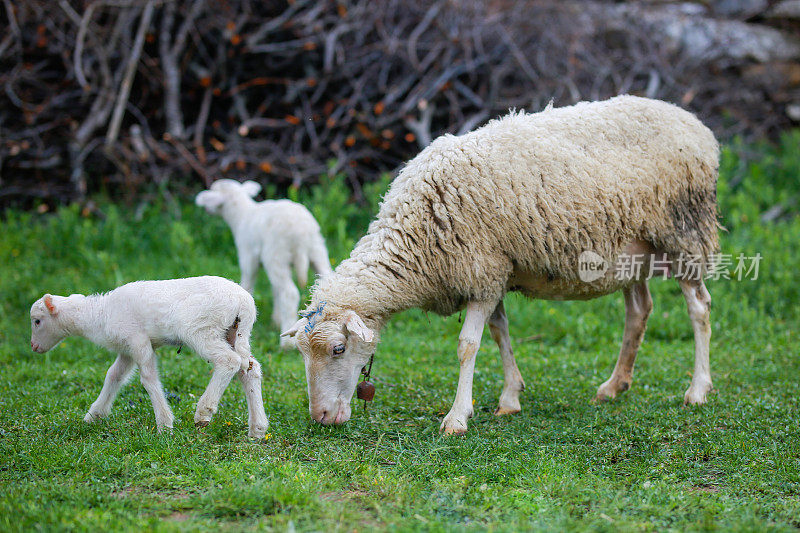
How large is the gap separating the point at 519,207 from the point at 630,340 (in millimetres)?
1698

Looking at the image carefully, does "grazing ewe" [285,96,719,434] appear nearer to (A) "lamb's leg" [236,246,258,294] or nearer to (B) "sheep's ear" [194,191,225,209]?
(A) "lamb's leg" [236,246,258,294]

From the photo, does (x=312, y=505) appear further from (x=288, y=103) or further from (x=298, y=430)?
(x=288, y=103)

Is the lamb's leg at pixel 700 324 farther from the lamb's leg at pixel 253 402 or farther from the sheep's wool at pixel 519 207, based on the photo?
the lamb's leg at pixel 253 402

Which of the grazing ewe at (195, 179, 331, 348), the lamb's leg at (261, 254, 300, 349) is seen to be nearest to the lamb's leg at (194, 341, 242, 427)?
the grazing ewe at (195, 179, 331, 348)

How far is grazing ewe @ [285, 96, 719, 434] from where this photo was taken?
4.85 metres

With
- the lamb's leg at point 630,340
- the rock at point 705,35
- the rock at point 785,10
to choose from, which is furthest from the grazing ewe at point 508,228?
the rock at point 785,10

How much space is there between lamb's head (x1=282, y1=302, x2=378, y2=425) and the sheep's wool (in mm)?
138

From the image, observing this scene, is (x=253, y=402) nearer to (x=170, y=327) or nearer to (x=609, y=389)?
(x=170, y=327)

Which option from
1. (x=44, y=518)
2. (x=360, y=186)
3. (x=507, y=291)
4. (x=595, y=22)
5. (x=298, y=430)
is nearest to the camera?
(x=44, y=518)

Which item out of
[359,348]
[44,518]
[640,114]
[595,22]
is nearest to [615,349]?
[640,114]

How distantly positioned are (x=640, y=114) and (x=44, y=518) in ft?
14.7

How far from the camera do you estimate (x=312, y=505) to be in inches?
137

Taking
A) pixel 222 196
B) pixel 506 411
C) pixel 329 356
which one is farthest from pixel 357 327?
pixel 222 196

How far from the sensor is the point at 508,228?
16.4 ft
